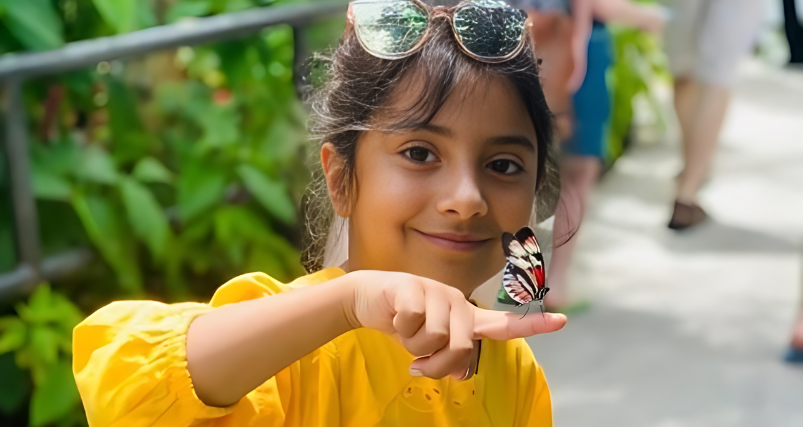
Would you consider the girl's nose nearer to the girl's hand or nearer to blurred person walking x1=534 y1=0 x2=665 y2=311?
the girl's hand

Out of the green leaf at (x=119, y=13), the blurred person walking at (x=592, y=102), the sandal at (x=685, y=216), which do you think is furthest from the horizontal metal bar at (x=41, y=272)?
the sandal at (x=685, y=216)

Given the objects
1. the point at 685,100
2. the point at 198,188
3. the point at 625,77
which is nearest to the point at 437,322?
the point at 198,188

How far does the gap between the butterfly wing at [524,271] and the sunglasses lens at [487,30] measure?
225 millimetres

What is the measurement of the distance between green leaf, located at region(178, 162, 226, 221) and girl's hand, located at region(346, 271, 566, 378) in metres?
1.74

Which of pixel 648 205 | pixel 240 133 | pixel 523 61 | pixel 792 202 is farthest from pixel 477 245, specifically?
pixel 792 202

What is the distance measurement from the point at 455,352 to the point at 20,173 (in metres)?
1.57

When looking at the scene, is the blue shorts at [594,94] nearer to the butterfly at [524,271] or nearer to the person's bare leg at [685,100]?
the person's bare leg at [685,100]

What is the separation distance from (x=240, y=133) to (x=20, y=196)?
2.62 ft

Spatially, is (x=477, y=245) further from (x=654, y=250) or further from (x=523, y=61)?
(x=654, y=250)

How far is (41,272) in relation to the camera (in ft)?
6.85

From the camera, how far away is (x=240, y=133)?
2.68 meters

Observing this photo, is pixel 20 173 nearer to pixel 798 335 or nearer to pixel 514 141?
pixel 514 141

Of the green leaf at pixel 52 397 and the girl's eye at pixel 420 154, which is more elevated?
the girl's eye at pixel 420 154

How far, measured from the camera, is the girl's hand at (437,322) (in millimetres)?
677
